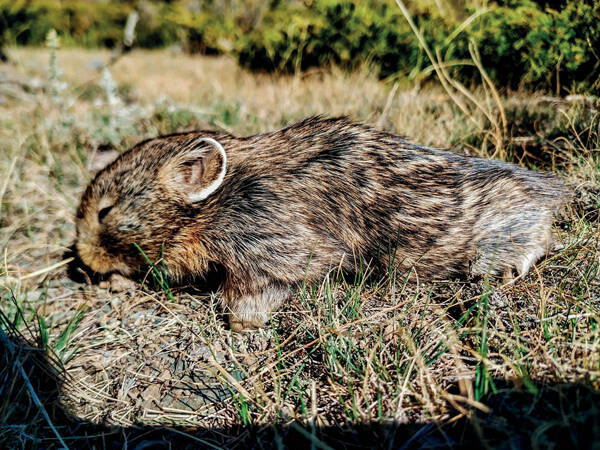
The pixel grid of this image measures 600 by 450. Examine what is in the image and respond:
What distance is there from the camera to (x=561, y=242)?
8.18ft

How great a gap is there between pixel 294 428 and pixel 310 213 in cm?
110

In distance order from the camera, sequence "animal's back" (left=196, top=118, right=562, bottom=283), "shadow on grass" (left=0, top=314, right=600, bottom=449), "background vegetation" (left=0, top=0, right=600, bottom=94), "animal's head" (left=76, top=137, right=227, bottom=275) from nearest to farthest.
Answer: "shadow on grass" (left=0, top=314, right=600, bottom=449), "animal's back" (left=196, top=118, right=562, bottom=283), "animal's head" (left=76, top=137, right=227, bottom=275), "background vegetation" (left=0, top=0, right=600, bottom=94)

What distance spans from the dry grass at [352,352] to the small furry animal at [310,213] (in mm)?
169

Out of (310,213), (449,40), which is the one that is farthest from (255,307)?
(449,40)

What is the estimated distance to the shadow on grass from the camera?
1.46m

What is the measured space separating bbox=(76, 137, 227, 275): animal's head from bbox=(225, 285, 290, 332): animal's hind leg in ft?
1.88

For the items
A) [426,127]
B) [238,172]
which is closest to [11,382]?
[238,172]

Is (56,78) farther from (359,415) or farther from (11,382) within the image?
(359,415)

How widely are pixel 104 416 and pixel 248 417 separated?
0.72 m

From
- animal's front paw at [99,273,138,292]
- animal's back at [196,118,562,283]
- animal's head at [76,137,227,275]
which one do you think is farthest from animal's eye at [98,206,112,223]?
animal's back at [196,118,562,283]

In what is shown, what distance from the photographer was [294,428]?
1.76 meters

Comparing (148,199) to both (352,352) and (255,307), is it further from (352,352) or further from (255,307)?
(352,352)

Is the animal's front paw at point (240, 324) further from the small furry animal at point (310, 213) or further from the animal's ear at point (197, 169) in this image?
the animal's ear at point (197, 169)

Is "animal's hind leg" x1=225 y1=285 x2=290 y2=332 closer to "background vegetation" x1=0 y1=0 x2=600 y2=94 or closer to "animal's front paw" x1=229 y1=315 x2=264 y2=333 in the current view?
"animal's front paw" x1=229 y1=315 x2=264 y2=333
